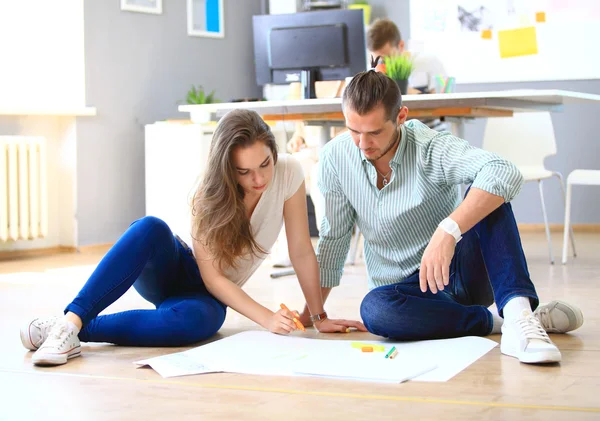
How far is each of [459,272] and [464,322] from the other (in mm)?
124

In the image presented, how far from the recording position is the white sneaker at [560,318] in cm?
223

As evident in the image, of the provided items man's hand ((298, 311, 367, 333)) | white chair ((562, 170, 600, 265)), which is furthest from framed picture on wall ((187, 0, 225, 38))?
man's hand ((298, 311, 367, 333))

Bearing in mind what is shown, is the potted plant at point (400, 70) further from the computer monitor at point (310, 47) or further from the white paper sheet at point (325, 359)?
the white paper sheet at point (325, 359)

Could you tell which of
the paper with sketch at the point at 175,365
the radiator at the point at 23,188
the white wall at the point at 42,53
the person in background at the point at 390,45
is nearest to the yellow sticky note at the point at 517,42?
the person in background at the point at 390,45

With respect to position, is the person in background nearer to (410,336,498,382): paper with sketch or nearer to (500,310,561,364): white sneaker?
(410,336,498,382): paper with sketch

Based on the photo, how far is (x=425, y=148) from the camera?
2.10 m

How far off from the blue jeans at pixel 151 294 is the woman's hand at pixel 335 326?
0.25 metres

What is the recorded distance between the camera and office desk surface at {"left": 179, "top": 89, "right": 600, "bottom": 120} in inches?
131

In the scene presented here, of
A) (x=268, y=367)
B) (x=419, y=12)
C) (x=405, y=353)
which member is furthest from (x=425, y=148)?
(x=419, y=12)

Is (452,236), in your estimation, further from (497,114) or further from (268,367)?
(497,114)

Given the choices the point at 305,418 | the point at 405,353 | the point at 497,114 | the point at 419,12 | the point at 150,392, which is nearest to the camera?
the point at 305,418

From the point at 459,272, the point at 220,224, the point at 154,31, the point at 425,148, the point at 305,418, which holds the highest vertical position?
the point at 154,31

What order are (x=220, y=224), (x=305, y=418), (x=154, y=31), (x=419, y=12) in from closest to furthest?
1. (x=305, y=418)
2. (x=220, y=224)
3. (x=154, y=31)
4. (x=419, y=12)

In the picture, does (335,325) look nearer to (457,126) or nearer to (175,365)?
(175,365)
